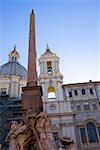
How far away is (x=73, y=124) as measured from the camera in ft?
80.0

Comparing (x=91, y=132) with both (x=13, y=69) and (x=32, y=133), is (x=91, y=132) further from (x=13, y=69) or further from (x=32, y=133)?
(x=13, y=69)

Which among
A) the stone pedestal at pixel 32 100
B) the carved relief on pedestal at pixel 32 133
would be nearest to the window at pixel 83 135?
the stone pedestal at pixel 32 100

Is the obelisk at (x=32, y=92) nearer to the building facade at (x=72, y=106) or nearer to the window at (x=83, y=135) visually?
the building facade at (x=72, y=106)

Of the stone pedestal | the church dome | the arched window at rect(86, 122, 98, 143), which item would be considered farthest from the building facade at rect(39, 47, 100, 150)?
the stone pedestal

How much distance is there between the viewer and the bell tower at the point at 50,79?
88.0 feet

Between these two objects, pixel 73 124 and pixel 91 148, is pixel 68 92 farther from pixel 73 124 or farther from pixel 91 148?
pixel 91 148

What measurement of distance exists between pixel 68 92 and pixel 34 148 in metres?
19.1

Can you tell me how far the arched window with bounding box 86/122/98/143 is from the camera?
23.6m

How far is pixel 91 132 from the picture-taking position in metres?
24.2

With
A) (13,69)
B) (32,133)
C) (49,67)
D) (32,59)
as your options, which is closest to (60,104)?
(49,67)

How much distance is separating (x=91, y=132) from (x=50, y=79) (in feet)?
31.2

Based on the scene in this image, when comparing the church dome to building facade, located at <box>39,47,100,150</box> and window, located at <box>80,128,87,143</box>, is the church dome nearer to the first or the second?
building facade, located at <box>39,47,100,150</box>

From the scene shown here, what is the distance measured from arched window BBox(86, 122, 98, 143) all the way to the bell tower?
512cm

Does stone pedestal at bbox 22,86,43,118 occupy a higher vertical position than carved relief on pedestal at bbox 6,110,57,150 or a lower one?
higher
